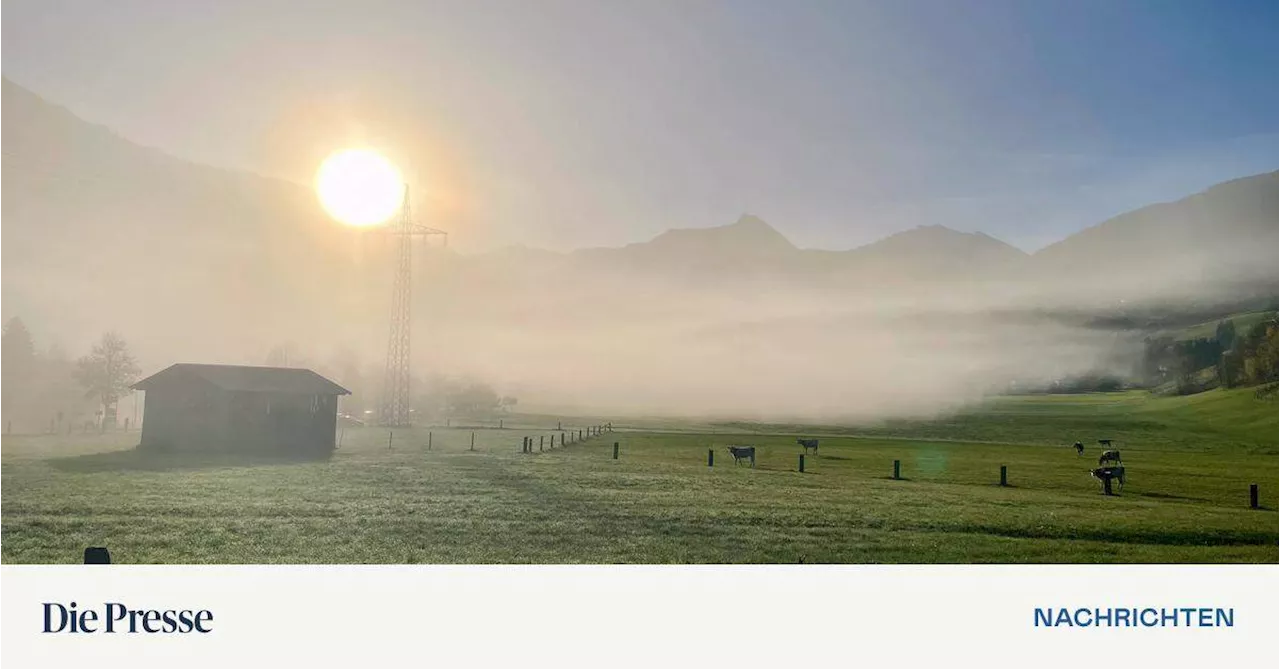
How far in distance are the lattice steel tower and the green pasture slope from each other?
0.78 meters

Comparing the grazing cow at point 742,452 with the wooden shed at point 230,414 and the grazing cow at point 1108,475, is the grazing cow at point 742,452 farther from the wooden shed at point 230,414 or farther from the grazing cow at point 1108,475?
the wooden shed at point 230,414

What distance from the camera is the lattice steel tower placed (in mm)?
11078

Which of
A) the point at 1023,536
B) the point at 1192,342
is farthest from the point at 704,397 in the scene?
the point at 1192,342

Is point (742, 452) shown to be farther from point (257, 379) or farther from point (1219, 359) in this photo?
point (257, 379)

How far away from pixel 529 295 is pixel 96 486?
21.8ft

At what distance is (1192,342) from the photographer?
1320cm

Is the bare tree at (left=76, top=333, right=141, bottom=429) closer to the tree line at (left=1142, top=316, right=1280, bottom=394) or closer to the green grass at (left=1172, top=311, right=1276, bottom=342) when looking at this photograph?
the tree line at (left=1142, top=316, right=1280, bottom=394)

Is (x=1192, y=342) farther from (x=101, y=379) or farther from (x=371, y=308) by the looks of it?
(x=101, y=379)

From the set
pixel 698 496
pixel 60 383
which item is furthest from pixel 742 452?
pixel 60 383

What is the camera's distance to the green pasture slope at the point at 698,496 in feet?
26.5

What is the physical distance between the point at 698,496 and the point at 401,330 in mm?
5456
